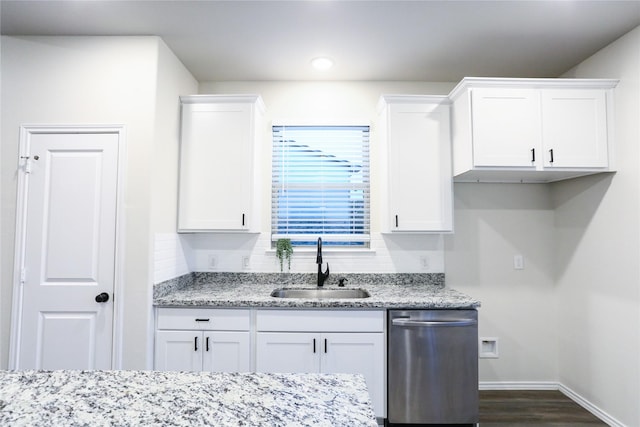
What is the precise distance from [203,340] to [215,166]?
1.26m

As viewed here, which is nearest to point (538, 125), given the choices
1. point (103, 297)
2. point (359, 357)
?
point (359, 357)

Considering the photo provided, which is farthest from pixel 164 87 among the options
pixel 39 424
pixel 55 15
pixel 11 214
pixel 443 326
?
pixel 443 326

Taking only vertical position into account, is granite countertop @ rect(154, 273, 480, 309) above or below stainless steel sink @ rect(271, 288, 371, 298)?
above

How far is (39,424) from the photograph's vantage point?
75 centimetres

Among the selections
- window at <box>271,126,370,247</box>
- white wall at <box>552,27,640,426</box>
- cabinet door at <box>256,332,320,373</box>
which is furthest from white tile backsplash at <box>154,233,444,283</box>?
white wall at <box>552,27,640,426</box>

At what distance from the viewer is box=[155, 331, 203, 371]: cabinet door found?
216 centimetres

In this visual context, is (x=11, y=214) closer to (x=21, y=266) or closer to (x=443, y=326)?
(x=21, y=266)

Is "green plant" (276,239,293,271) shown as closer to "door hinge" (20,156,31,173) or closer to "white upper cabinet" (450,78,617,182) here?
"white upper cabinet" (450,78,617,182)

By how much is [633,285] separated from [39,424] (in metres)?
2.99

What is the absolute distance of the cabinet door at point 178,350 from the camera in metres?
2.16

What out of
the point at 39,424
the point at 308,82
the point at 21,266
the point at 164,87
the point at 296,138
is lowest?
the point at 39,424

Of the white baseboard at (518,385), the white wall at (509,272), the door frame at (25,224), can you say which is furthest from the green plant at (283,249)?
the white baseboard at (518,385)

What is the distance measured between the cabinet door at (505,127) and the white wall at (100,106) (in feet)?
7.27

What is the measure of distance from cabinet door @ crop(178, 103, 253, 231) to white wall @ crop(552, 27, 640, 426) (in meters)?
2.57
